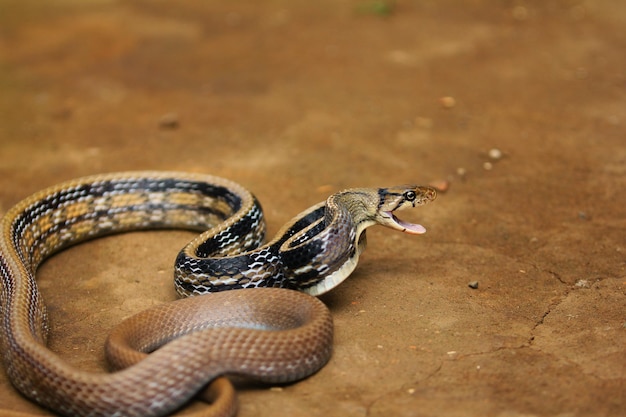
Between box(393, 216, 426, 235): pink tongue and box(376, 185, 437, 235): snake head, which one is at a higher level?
box(376, 185, 437, 235): snake head

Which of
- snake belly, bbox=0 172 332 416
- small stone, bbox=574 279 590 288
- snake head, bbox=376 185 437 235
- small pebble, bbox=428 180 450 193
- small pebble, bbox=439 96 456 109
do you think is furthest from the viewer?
small pebble, bbox=439 96 456 109

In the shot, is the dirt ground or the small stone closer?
the dirt ground

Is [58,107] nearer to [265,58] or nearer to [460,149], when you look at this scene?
[265,58]

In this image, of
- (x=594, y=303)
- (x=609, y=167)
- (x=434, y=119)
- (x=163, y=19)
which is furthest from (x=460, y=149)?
(x=163, y=19)

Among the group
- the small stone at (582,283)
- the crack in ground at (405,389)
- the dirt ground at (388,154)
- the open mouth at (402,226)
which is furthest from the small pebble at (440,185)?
the crack in ground at (405,389)

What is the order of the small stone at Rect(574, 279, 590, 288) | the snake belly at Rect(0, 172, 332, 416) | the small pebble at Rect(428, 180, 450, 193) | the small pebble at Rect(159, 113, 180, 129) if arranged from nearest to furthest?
the snake belly at Rect(0, 172, 332, 416) < the small stone at Rect(574, 279, 590, 288) < the small pebble at Rect(428, 180, 450, 193) < the small pebble at Rect(159, 113, 180, 129)

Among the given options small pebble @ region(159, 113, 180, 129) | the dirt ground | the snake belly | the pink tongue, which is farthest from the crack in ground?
small pebble @ region(159, 113, 180, 129)

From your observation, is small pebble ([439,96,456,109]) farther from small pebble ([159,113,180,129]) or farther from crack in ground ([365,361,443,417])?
crack in ground ([365,361,443,417])

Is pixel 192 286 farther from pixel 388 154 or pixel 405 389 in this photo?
pixel 388 154
